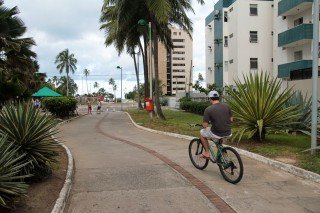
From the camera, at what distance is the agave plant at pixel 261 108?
13.0 meters

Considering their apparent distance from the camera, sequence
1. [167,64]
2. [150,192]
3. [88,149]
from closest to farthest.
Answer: [150,192] < [88,149] < [167,64]

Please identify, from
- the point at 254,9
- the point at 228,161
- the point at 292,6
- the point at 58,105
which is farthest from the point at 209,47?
the point at 228,161

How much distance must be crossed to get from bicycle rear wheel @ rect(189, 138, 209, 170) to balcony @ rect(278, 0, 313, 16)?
25.8 metres

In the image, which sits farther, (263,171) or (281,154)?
(281,154)

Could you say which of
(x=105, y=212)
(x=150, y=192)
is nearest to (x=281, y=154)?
(x=150, y=192)

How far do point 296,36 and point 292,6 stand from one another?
267 cm

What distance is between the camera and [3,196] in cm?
637

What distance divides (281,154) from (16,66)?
672 inches

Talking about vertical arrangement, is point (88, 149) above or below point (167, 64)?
below

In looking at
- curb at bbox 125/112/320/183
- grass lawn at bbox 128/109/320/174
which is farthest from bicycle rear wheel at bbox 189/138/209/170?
grass lawn at bbox 128/109/320/174

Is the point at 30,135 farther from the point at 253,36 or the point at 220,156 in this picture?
the point at 253,36

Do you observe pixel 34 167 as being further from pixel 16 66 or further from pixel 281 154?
pixel 16 66

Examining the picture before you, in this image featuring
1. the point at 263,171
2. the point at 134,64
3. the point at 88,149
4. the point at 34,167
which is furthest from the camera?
the point at 134,64

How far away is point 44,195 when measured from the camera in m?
7.71
